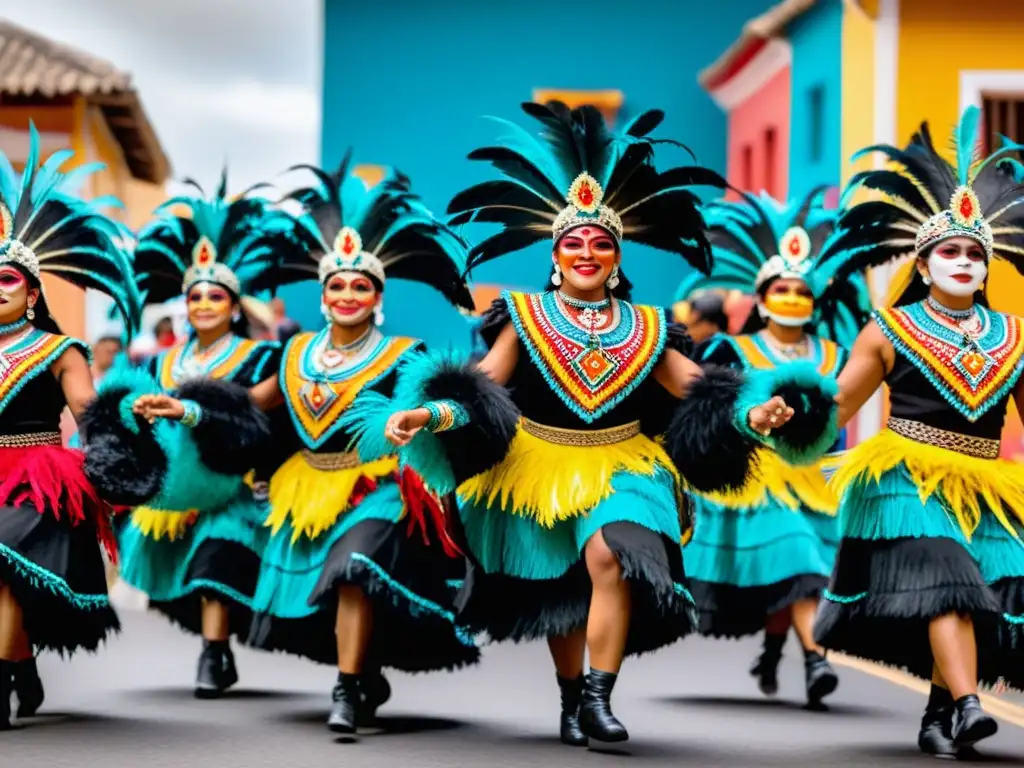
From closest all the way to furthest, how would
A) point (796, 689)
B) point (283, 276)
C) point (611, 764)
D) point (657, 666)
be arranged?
point (611, 764), point (283, 276), point (796, 689), point (657, 666)

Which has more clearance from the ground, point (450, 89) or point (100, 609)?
point (450, 89)

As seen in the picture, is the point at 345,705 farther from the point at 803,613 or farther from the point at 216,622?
the point at 803,613

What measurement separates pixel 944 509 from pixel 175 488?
11.6ft

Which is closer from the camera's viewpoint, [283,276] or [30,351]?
[30,351]

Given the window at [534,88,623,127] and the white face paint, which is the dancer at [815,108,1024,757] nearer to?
the white face paint

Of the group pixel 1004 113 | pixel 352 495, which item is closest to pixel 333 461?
pixel 352 495

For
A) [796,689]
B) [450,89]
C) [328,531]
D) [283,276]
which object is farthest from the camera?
[450,89]

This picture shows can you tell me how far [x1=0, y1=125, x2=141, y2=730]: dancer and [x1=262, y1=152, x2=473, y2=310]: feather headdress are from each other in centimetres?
120

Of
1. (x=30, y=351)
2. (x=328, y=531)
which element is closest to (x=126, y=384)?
(x=30, y=351)

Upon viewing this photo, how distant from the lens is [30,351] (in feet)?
32.8

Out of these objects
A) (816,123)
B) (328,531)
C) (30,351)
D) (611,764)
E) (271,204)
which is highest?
(816,123)

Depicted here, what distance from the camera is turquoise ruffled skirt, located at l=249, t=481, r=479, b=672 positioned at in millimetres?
10102

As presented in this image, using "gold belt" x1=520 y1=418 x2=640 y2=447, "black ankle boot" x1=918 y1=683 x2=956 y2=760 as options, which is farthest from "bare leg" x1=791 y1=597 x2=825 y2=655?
"gold belt" x1=520 y1=418 x2=640 y2=447

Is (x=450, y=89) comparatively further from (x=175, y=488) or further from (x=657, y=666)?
(x=175, y=488)
